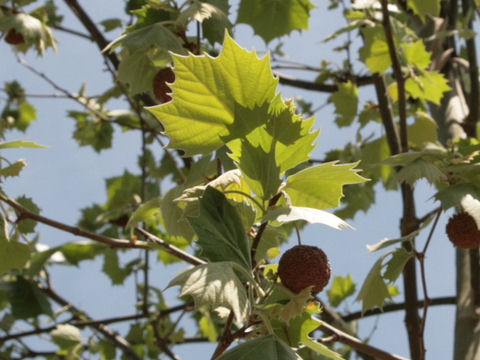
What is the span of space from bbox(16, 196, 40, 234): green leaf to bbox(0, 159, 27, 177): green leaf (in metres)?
0.56

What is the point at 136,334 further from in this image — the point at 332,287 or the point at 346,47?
the point at 346,47

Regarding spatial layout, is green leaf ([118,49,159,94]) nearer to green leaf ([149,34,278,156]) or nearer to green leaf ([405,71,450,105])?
green leaf ([149,34,278,156])

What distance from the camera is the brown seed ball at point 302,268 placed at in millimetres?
1083

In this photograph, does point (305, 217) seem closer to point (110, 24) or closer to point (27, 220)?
point (27, 220)

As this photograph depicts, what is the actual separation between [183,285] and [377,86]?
2.29m

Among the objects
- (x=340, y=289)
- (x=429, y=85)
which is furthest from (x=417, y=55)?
A: (x=340, y=289)

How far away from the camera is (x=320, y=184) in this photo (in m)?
1.20

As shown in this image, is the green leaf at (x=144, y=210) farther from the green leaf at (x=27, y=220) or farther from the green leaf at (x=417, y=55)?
the green leaf at (x=417, y=55)

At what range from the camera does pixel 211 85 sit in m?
1.16

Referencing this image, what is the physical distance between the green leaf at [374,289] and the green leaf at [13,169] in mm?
1063

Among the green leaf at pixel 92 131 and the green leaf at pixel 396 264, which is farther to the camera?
the green leaf at pixel 92 131

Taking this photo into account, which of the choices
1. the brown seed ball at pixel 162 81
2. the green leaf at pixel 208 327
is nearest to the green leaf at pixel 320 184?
the brown seed ball at pixel 162 81

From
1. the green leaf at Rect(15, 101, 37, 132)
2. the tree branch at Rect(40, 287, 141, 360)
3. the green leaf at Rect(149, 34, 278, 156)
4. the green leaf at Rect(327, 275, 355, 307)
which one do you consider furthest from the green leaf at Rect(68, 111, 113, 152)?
the green leaf at Rect(149, 34, 278, 156)

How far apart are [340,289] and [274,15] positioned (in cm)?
179
